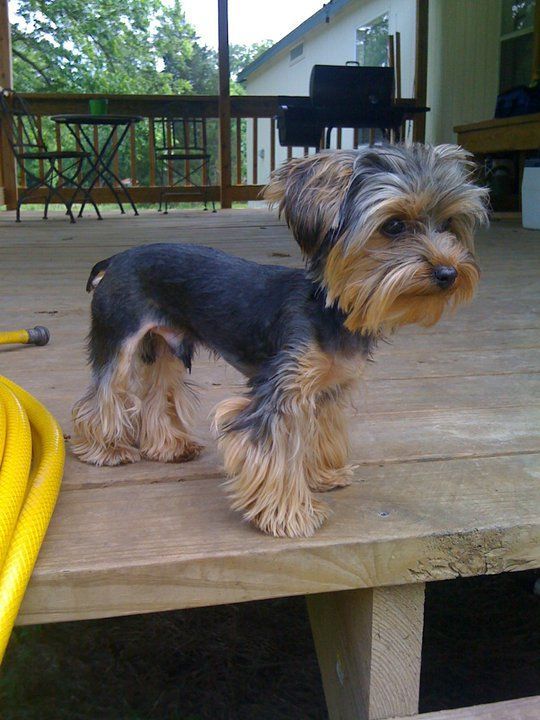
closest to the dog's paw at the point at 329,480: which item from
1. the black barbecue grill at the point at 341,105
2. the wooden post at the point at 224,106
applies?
the black barbecue grill at the point at 341,105

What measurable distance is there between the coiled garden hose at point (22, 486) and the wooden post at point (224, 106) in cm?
959

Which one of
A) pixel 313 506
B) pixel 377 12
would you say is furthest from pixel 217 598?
pixel 377 12

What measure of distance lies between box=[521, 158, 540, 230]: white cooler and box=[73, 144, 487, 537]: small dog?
657 cm

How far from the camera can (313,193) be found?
5.41ft

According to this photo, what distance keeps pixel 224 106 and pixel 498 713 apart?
10.8m

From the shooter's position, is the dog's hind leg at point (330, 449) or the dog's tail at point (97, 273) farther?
the dog's tail at point (97, 273)

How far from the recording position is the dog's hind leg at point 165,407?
2154 millimetres

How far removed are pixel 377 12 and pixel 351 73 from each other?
22.8 feet

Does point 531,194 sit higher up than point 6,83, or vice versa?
point 6,83

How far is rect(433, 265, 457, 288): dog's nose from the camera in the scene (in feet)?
5.32

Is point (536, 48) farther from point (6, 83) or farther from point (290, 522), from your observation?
point (290, 522)

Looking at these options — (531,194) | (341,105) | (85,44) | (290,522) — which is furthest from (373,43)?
(85,44)

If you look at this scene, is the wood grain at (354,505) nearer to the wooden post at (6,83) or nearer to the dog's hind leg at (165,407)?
the dog's hind leg at (165,407)

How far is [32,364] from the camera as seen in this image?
306 centimetres
